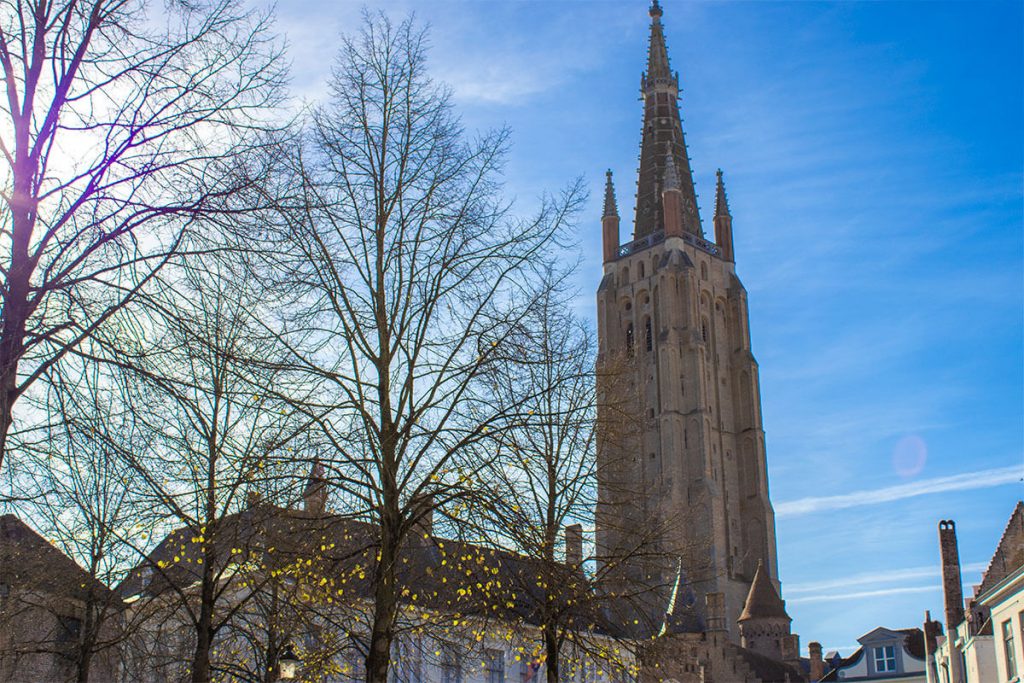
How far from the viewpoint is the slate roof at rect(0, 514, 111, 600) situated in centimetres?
2073

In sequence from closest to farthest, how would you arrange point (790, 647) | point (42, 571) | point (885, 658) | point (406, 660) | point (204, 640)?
point (406, 660)
point (204, 640)
point (42, 571)
point (885, 658)
point (790, 647)

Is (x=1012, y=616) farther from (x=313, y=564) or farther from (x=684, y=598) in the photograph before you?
(x=684, y=598)

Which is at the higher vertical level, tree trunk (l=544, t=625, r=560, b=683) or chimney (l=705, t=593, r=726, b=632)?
chimney (l=705, t=593, r=726, b=632)

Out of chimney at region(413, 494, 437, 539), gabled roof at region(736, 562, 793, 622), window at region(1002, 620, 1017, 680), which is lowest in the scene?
window at region(1002, 620, 1017, 680)

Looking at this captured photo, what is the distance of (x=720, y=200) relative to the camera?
10044 cm

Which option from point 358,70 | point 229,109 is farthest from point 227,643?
point 229,109

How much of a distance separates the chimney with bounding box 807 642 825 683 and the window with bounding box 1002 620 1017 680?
26967 mm

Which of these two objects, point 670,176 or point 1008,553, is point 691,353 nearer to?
point 670,176

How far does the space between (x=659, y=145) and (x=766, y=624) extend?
50.4 meters

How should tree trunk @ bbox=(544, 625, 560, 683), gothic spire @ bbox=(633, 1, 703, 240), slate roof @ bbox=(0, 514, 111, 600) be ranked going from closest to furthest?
1. tree trunk @ bbox=(544, 625, 560, 683)
2. slate roof @ bbox=(0, 514, 111, 600)
3. gothic spire @ bbox=(633, 1, 703, 240)

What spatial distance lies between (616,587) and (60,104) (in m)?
16.1

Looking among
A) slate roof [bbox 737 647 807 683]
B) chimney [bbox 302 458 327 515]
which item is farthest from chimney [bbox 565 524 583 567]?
slate roof [bbox 737 647 807 683]

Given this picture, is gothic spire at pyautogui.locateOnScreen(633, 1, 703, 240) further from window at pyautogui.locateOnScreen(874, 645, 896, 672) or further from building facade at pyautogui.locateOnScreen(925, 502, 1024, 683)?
building facade at pyautogui.locateOnScreen(925, 502, 1024, 683)

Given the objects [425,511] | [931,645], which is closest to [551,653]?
[425,511]
